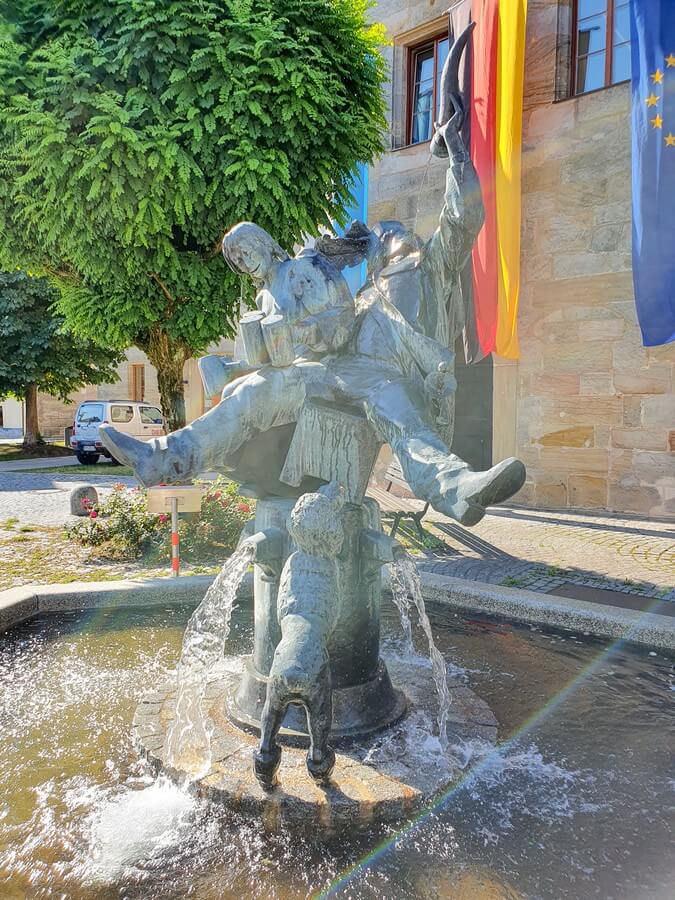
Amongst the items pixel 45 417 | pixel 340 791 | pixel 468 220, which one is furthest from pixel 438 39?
pixel 45 417

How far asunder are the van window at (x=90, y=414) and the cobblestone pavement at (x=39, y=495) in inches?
174

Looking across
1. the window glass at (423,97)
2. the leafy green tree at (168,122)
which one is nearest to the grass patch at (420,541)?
the leafy green tree at (168,122)

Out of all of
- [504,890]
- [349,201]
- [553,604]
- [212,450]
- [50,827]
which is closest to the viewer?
[504,890]

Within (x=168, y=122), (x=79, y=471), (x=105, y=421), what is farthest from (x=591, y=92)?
(x=105, y=421)

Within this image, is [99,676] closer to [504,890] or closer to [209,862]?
[209,862]

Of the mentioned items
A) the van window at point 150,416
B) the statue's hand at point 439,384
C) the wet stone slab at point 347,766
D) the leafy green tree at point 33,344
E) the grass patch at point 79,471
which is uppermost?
the leafy green tree at point 33,344

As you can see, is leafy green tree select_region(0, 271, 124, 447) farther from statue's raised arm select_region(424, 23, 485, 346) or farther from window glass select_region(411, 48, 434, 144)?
statue's raised arm select_region(424, 23, 485, 346)

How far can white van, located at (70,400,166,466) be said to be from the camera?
2016 cm

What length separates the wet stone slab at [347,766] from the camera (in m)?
2.61

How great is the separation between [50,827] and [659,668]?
3.25 meters

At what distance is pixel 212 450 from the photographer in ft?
9.71

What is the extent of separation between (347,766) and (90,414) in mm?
20389

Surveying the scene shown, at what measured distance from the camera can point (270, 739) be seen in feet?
8.43

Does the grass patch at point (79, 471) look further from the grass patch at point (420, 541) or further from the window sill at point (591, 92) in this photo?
the window sill at point (591, 92)
